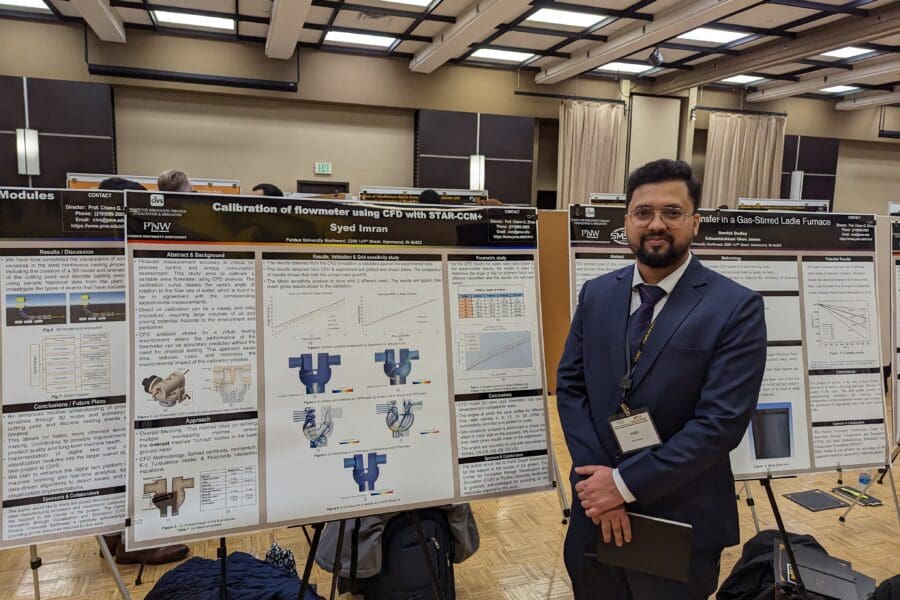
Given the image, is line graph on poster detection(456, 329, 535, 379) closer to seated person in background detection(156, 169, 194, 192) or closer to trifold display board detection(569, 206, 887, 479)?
trifold display board detection(569, 206, 887, 479)

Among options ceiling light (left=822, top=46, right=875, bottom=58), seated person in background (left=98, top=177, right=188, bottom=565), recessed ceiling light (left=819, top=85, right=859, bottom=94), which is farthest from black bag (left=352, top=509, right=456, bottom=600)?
recessed ceiling light (left=819, top=85, right=859, bottom=94)

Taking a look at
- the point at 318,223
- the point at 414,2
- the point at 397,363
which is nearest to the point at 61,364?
the point at 318,223

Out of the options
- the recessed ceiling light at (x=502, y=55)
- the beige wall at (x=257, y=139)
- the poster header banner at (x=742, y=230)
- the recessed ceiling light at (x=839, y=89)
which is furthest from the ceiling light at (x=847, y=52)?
the poster header banner at (x=742, y=230)

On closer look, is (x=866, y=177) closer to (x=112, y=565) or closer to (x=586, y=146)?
(x=586, y=146)

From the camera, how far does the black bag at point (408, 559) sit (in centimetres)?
187

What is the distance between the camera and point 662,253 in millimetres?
1470

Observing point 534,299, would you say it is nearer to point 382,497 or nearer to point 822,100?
point 382,497

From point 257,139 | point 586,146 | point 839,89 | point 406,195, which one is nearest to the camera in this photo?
point 406,195

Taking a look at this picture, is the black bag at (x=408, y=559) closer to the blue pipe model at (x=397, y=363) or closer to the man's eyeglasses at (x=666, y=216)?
the blue pipe model at (x=397, y=363)

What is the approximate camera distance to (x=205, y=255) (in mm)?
1410

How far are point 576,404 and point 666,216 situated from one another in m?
0.58

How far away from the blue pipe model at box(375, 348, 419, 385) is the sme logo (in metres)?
0.63

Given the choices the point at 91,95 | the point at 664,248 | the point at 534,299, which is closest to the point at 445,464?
the point at 534,299

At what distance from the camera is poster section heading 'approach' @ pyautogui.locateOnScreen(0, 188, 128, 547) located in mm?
1381
